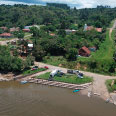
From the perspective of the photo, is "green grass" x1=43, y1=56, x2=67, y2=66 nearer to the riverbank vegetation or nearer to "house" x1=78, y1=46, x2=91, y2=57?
"house" x1=78, y1=46, x2=91, y2=57

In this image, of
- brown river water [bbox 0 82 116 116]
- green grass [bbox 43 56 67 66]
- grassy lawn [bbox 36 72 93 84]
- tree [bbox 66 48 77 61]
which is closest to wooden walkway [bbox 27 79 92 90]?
grassy lawn [bbox 36 72 93 84]

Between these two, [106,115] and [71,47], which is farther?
[71,47]

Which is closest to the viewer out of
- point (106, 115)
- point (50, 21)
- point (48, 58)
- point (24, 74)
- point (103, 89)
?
point (106, 115)

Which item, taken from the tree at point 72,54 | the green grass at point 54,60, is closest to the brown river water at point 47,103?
the green grass at point 54,60

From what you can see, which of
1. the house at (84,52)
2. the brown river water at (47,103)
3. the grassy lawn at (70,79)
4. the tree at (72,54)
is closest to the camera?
the brown river water at (47,103)

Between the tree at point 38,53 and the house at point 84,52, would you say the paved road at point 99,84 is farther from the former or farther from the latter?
the house at point 84,52

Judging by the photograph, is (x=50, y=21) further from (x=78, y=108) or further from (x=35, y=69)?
(x=78, y=108)

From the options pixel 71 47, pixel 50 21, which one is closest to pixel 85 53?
pixel 71 47

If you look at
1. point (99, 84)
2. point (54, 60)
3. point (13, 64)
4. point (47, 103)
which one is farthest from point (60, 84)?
point (13, 64)
